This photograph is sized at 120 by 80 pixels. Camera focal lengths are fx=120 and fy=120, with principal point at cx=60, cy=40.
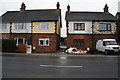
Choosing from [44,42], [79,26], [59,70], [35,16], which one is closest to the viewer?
[59,70]

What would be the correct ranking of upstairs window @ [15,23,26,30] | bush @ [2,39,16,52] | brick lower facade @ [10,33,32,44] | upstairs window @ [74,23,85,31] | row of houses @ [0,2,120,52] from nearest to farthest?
bush @ [2,39,16,52], row of houses @ [0,2,120,52], upstairs window @ [74,23,85,31], brick lower facade @ [10,33,32,44], upstairs window @ [15,23,26,30]

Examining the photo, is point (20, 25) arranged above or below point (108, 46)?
above

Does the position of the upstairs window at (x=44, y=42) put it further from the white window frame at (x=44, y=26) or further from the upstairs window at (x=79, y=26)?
the upstairs window at (x=79, y=26)

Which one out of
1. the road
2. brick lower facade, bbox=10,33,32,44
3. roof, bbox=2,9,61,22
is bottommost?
the road

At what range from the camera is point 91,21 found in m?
22.5

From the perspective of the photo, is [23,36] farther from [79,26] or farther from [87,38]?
[87,38]

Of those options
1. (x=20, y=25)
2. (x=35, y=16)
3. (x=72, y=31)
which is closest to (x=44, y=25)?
(x=35, y=16)

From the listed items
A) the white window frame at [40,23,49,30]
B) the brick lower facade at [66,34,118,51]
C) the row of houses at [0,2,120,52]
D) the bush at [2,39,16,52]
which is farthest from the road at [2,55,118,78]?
the white window frame at [40,23,49,30]

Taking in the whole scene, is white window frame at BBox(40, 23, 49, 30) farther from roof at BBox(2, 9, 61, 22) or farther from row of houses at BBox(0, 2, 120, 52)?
roof at BBox(2, 9, 61, 22)

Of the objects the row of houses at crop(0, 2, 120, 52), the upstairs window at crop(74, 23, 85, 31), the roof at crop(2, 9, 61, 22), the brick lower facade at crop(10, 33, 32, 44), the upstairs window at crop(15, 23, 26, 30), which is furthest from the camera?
the upstairs window at crop(15, 23, 26, 30)

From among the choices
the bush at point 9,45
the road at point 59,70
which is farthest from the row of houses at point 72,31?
the road at point 59,70

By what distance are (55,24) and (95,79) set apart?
17.2m

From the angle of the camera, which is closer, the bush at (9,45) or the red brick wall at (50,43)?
the bush at (9,45)

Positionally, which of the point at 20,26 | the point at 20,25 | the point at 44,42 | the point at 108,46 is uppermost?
the point at 20,25
